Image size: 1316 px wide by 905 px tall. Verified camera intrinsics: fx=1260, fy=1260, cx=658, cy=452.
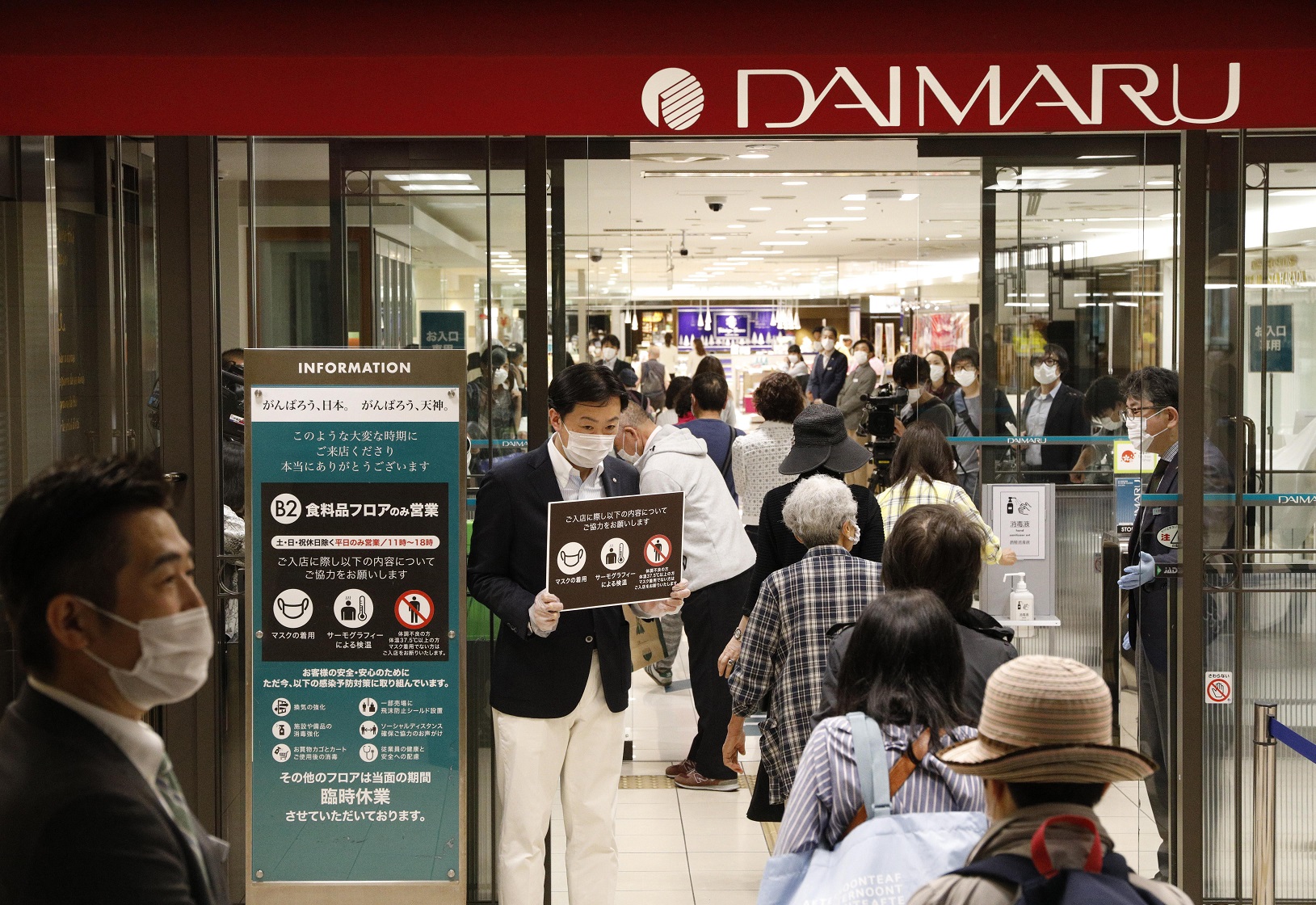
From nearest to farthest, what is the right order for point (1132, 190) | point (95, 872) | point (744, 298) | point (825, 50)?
point (95, 872)
point (825, 50)
point (1132, 190)
point (744, 298)

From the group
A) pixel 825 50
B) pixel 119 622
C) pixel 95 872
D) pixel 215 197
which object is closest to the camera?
pixel 95 872

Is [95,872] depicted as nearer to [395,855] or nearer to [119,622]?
[119,622]

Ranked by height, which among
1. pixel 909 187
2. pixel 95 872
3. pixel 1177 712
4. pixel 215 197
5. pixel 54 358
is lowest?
pixel 1177 712

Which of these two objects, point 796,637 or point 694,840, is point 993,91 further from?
point 694,840

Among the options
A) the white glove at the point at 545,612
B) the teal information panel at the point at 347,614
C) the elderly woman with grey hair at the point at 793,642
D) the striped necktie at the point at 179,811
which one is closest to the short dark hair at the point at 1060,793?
the striped necktie at the point at 179,811

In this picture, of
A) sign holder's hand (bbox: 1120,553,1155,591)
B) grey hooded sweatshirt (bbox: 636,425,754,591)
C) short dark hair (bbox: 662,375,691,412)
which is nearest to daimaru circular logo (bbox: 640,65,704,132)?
grey hooded sweatshirt (bbox: 636,425,754,591)

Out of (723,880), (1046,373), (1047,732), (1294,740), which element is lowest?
(723,880)

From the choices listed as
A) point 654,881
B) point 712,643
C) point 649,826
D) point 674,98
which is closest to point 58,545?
point 674,98

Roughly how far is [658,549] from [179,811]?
1.93m

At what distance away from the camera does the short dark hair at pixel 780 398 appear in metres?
6.49

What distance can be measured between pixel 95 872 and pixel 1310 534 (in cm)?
366

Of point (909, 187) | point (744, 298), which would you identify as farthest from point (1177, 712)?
point (744, 298)

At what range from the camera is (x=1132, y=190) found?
683cm

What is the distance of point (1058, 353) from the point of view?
7016 mm
